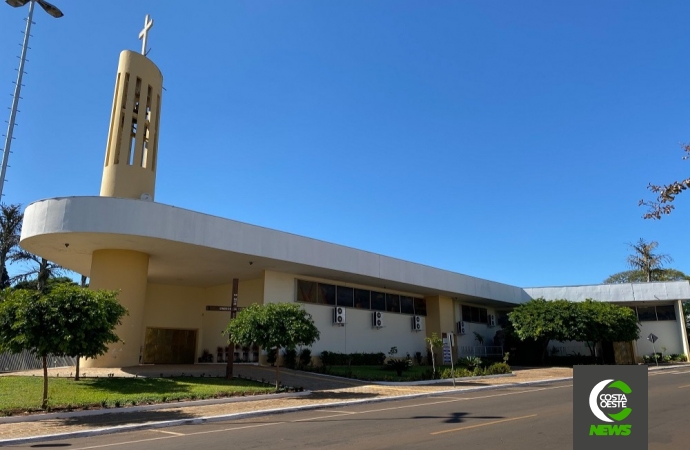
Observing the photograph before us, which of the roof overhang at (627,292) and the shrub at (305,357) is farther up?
the roof overhang at (627,292)

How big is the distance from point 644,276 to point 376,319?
124 ft

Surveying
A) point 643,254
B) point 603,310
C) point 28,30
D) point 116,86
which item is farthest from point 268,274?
point 643,254

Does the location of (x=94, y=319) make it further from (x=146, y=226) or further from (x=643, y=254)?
(x=643, y=254)

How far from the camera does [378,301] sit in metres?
32.9

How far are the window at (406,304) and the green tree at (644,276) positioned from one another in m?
28.1

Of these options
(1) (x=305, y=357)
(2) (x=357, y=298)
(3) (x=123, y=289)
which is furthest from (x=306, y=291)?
(3) (x=123, y=289)

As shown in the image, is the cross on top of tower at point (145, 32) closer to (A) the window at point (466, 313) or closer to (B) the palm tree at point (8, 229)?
(B) the palm tree at point (8, 229)

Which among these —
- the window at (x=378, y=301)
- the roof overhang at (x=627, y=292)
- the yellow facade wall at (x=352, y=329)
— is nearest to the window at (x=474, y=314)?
the roof overhang at (x=627, y=292)

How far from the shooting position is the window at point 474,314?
132 ft

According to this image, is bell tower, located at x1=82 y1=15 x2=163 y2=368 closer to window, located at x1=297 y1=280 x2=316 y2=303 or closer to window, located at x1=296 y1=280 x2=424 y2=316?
window, located at x1=297 y1=280 x2=316 y2=303

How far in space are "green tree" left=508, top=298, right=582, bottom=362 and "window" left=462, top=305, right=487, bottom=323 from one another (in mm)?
4227

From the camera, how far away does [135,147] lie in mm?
25109

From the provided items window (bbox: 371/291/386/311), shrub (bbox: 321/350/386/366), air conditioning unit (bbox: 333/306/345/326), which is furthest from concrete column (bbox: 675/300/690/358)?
air conditioning unit (bbox: 333/306/345/326)

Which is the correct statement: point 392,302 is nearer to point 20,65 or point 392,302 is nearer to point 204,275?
point 204,275
